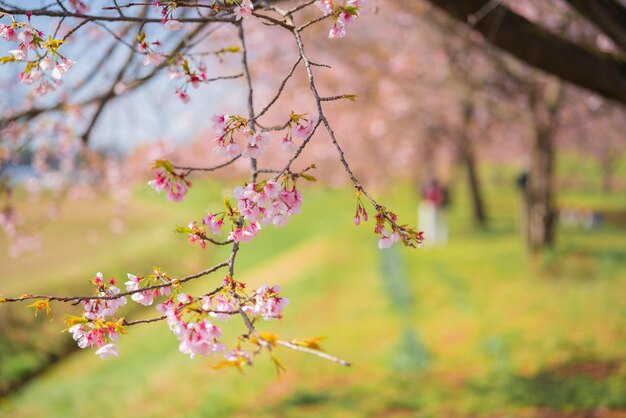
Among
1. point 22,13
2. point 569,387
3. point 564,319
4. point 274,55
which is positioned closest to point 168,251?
point 274,55

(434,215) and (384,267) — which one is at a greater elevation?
(434,215)

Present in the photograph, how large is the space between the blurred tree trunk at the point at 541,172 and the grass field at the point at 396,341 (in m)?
0.59

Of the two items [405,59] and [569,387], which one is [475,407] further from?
[405,59]

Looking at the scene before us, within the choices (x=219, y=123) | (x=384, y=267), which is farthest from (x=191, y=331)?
(x=384, y=267)

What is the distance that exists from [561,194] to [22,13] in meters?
26.6

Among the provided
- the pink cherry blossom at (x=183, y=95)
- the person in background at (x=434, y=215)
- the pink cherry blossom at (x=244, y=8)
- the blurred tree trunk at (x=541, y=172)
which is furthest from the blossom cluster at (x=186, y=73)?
the person in background at (x=434, y=215)

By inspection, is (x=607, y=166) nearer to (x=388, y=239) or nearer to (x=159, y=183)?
(x=388, y=239)

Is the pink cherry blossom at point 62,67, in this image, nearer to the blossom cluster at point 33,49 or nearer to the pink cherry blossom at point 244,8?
the blossom cluster at point 33,49

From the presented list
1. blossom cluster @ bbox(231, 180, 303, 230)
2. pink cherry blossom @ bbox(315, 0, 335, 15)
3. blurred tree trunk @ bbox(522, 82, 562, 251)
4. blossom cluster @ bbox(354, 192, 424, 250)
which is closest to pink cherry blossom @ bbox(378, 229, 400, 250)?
blossom cluster @ bbox(354, 192, 424, 250)

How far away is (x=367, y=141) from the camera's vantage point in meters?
19.7

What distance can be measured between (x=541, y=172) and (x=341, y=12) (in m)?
9.09

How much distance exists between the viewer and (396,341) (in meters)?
7.17

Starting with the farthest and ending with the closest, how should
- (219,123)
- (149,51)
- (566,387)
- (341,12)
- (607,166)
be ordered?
1. (607,166)
2. (566,387)
3. (149,51)
4. (341,12)
5. (219,123)

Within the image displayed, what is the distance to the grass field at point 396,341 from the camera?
17.8 feet
